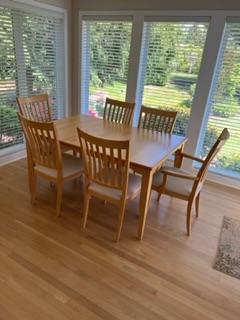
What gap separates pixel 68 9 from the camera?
3.73 meters

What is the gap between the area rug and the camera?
6.51 ft

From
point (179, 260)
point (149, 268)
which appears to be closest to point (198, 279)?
point (179, 260)

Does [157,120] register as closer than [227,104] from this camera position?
Yes

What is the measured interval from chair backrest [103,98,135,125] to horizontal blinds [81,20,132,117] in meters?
0.76

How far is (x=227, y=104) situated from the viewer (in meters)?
3.08

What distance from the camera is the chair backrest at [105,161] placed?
180cm

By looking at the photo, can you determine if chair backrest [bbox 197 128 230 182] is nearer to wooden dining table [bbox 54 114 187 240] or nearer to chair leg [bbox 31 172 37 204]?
wooden dining table [bbox 54 114 187 240]

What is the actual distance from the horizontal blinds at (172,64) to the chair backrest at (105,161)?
5.82ft

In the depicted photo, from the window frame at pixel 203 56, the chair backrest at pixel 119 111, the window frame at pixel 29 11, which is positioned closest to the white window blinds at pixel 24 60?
the window frame at pixel 29 11

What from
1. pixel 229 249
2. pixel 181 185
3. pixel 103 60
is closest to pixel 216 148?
pixel 181 185

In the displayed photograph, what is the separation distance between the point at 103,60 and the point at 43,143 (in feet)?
7.23

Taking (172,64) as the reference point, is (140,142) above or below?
below

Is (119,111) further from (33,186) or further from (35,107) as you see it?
(33,186)

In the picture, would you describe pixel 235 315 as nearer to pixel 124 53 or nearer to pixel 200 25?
pixel 200 25
